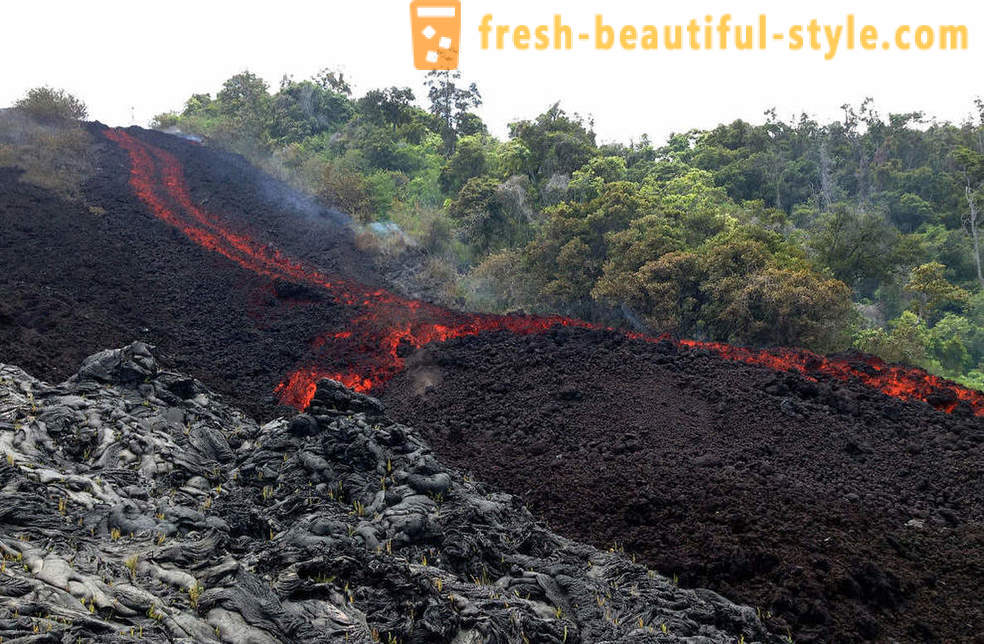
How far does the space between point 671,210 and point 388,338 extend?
10387 millimetres

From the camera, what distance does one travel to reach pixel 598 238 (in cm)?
2095

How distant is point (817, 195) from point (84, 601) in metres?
40.1

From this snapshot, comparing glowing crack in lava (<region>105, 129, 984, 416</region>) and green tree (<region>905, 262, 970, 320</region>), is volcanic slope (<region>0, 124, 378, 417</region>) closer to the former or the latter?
glowing crack in lava (<region>105, 129, 984, 416</region>)

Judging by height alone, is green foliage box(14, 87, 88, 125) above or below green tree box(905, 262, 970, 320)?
above

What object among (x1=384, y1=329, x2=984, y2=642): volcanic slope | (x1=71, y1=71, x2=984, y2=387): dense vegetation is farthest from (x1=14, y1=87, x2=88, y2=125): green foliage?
(x1=384, y1=329, x2=984, y2=642): volcanic slope

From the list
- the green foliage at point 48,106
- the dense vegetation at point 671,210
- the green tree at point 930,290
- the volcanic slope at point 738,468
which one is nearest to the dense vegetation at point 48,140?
the green foliage at point 48,106

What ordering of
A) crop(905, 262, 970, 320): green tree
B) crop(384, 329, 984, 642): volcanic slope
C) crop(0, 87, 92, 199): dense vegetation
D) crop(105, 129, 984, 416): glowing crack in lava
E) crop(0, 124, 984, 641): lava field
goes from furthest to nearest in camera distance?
crop(0, 87, 92, 199): dense vegetation, crop(905, 262, 970, 320): green tree, crop(105, 129, 984, 416): glowing crack in lava, crop(0, 124, 984, 641): lava field, crop(384, 329, 984, 642): volcanic slope

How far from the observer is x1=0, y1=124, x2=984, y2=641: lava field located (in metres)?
7.40

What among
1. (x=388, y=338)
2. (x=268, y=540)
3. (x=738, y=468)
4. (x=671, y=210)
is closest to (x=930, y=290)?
(x=671, y=210)

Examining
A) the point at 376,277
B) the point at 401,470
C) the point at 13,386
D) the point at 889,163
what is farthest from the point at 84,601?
the point at 889,163

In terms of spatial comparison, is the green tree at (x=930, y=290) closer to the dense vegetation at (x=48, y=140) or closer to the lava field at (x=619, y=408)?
the lava field at (x=619, y=408)

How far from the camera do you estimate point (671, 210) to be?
21562 mm

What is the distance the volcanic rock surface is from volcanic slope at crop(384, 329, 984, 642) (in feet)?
2.38

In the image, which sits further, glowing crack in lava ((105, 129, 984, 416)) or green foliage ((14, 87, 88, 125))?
green foliage ((14, 87, 88, 125))
